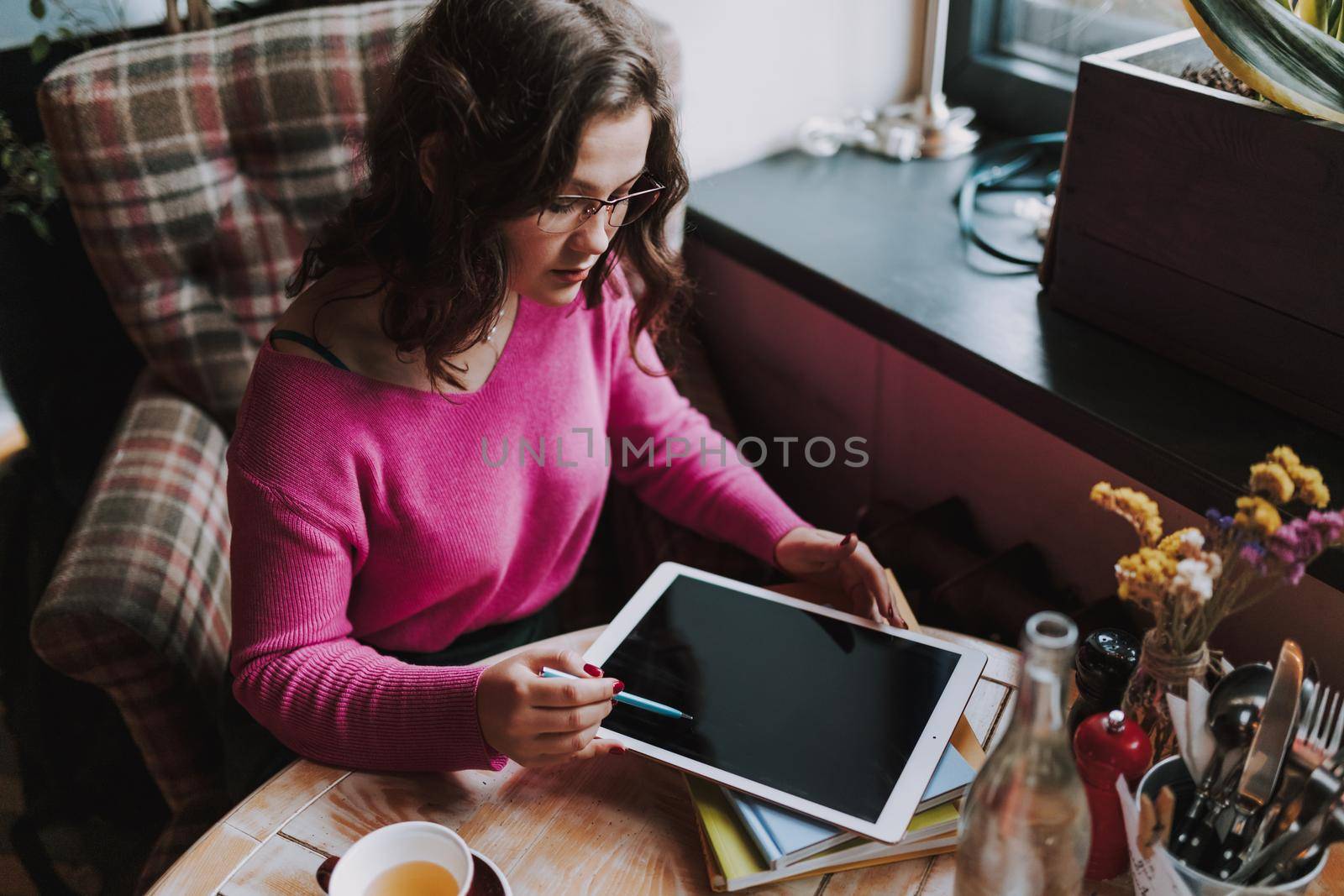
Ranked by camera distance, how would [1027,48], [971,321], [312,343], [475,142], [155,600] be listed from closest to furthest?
[475,142] → [312,343] → [155,600] → [971,321] → [1027,48]

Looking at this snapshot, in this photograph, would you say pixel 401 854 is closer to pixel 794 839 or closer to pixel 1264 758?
pixel 794 839

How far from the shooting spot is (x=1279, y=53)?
919 millimetres

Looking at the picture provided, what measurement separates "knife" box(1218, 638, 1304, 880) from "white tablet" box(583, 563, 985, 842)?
204mm

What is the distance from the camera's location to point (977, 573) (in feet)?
4.16

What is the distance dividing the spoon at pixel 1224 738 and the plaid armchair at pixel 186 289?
23.2 inches

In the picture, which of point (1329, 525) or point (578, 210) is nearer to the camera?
point (1329, 525)

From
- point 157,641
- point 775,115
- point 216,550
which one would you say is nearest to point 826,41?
point 775,115

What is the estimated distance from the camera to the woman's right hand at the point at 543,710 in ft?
2.67

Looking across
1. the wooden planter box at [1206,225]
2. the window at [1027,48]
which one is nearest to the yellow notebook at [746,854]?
the wooden planter box at [1206,225]

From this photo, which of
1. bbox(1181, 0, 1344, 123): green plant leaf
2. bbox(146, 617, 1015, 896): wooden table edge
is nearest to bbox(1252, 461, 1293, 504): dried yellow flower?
bbox(1181, 0, 1344, 123): green plant leaf

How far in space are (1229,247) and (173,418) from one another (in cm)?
117

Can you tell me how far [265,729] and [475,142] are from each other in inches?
25.4

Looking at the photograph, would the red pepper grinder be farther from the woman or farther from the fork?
the woman

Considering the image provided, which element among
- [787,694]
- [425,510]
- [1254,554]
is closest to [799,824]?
[787,694]
